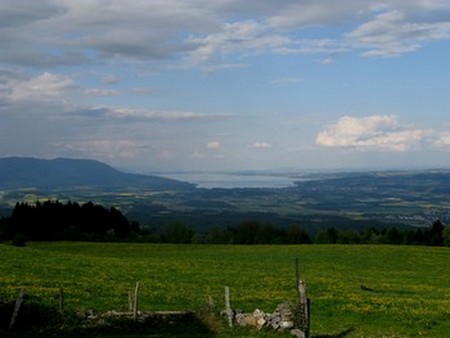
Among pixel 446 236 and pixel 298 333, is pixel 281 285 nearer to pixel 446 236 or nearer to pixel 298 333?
pixel 298 333

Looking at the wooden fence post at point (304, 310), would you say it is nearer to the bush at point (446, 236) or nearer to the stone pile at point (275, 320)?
the stone pile at point (275, 320)

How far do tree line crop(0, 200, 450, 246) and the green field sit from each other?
3749 cm

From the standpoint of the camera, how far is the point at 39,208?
362 ft

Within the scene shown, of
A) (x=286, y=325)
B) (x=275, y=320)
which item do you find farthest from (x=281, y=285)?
(x=286, y=325)

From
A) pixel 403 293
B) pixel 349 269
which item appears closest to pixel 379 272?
pixel 349 269

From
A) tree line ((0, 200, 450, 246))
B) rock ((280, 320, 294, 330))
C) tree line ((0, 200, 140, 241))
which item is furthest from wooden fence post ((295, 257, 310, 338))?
tree line ((0, 200, 450, 246))

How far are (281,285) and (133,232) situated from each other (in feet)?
257

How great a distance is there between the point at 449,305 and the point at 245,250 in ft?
152

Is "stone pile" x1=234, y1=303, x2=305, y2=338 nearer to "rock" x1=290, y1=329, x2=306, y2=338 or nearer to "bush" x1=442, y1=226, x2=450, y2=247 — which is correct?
"rock" x1=290, y1=329, x2=306, y2=338

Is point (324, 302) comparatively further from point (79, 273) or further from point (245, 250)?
point (245, 250)

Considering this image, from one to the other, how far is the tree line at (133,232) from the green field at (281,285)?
37.5m

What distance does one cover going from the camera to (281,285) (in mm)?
39969

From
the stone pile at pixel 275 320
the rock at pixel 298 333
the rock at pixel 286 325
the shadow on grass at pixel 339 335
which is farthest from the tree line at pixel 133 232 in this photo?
the rock at pixel 298 333

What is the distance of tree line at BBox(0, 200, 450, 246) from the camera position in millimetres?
104062
